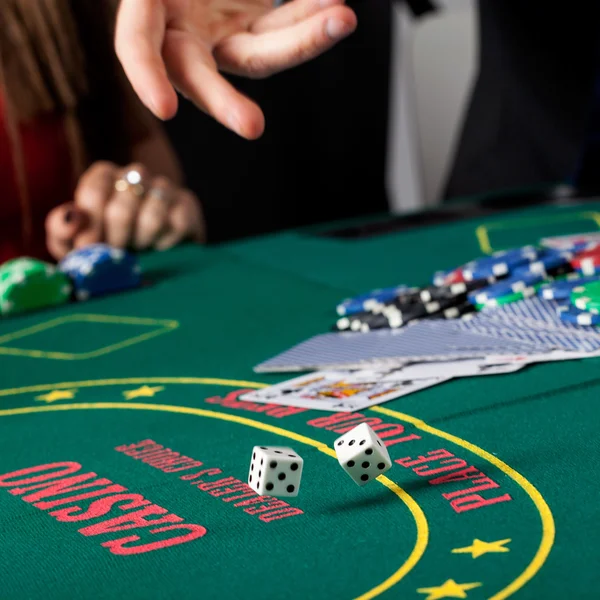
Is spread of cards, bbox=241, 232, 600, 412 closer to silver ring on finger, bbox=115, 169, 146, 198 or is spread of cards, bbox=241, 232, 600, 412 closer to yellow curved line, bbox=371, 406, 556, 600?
yellow curved line, bbox=371, 406, 556, 600

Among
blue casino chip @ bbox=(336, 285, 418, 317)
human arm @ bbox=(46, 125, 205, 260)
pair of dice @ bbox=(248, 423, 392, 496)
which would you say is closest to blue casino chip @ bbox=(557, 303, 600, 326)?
blue casino chip @ bbox=(336, 285, 418, 317)

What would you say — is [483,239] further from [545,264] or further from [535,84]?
[535,84]

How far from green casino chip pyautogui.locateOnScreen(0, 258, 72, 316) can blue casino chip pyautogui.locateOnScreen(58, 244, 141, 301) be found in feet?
0.13

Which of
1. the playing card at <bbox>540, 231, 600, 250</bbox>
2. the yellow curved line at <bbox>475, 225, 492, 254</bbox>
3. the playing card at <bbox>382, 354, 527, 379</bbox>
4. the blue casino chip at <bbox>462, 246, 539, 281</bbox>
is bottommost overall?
the yellow curved line at <bbox>475, 225, 492, 254</bbox>

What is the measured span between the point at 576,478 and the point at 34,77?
336 centimetres

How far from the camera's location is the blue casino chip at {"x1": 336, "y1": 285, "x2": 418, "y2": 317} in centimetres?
232

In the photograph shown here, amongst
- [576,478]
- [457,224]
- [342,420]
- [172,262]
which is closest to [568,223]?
[457,224]

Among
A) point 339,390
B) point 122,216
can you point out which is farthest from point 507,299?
point 122,216

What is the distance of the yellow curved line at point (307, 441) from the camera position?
1.06m

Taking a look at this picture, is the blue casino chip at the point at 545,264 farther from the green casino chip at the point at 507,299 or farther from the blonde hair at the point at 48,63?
the blonde hair at the point at 48,63

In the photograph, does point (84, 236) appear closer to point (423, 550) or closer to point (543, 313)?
point (543, 313)

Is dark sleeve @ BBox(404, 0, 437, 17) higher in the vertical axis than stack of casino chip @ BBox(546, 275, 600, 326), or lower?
higher

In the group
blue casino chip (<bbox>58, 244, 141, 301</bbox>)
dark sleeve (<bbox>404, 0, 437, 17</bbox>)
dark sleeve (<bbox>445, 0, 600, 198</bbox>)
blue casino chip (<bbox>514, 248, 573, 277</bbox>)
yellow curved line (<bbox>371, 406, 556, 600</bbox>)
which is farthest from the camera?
dark sleeve (<bbox>445, 0, 600, 198</bbox>)

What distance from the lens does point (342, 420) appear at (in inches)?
63.7
